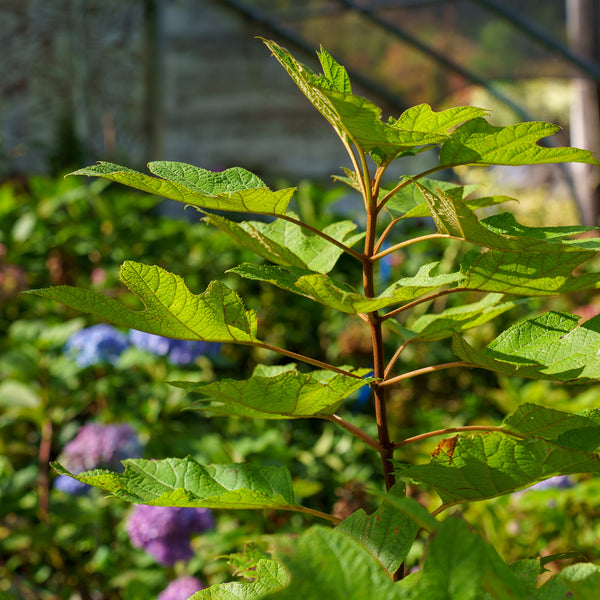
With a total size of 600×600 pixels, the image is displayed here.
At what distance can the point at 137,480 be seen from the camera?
54 centimetres

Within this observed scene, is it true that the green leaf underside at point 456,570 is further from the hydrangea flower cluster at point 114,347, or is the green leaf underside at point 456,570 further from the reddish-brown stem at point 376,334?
the hydrangea flower cluster at point 114,347

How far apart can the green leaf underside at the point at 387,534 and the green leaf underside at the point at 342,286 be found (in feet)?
0.45

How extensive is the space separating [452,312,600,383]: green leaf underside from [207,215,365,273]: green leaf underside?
0.51 feet

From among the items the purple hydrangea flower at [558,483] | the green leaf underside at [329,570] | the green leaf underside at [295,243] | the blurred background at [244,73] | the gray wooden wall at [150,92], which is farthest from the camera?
the gray wooden wall at [150,92]

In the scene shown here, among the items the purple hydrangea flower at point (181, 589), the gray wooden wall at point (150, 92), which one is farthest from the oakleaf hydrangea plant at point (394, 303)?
the gray wooden wall at point (150, 92)

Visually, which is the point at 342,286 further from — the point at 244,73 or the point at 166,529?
the point at 244,73

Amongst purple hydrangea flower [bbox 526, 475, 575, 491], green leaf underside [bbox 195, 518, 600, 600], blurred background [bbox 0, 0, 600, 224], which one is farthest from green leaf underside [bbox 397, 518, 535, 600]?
blurred background [bbox 0, 0, 600, 224]

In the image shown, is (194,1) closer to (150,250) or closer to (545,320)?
(150,250)

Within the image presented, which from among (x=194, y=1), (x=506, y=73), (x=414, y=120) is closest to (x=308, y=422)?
(x=414, y=120)

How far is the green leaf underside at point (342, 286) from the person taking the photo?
0.47m

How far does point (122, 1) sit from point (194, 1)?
2.88ft

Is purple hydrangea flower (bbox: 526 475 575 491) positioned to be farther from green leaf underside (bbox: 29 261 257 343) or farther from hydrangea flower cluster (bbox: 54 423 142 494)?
green leaf underside (bbox: 29 261 257 343)

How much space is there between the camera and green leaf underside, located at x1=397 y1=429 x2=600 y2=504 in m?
0.49

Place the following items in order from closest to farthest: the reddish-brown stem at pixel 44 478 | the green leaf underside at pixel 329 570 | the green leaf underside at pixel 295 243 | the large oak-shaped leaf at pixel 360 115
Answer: the green leaf underside at pixel 329 570 → the large oak-shaped leaf at pixel 360 115 → the green leaf underside at pixel 295 243 → the reddish-brown stem at pixel 44 478
